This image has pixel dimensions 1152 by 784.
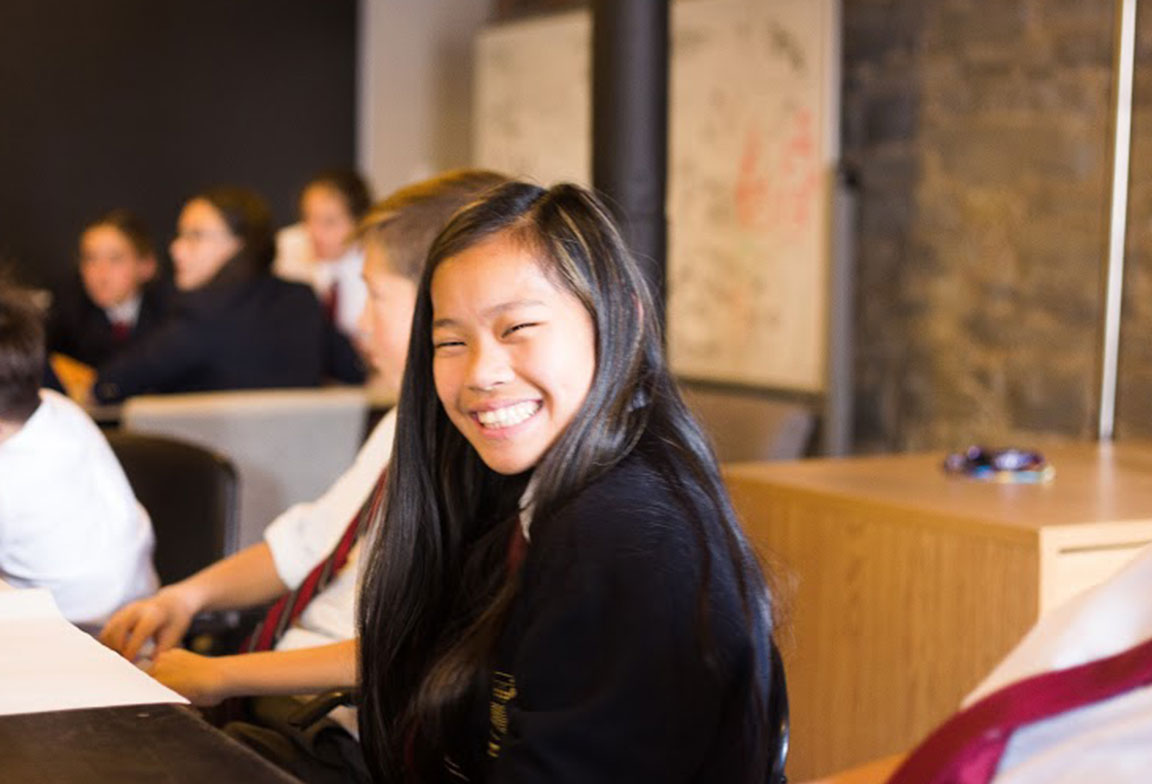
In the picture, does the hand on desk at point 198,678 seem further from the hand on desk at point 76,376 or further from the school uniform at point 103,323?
the school uniform at point 103,323

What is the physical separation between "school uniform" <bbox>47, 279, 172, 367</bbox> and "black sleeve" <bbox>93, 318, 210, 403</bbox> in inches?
38.4

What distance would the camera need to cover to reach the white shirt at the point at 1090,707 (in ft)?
3.25

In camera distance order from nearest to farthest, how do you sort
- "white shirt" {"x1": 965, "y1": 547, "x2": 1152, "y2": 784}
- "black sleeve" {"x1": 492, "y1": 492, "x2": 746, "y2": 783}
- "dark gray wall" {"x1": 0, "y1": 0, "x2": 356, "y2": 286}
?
"white shirt" {"x1": 965, "y1": 547, "x2": 1152, "y2": 784}, "black sleeve" {"x1": 492, "y1": 492, "x2": 746, "y2": 783}, "dark gray wall" {"x1": 0, "y1": 0, "x2": 356, "y2": 286}

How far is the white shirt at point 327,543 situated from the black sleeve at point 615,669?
0.85 metres

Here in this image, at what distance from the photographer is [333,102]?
7.29m

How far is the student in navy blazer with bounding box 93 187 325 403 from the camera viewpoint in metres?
4.49

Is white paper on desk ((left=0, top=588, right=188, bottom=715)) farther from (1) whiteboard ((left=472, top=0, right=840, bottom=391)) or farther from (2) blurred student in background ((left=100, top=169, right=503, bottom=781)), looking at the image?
(1) whiteboard ((left=472, top=0, right=840, bottom=391))

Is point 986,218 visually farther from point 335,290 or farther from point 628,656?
point 628,656

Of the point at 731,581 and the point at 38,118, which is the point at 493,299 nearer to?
the point at 731,581

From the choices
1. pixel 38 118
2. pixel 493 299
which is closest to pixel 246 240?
pixel 38 118

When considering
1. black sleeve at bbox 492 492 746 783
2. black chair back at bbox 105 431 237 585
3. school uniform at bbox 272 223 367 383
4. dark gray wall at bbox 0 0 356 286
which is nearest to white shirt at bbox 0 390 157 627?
black chair back at bbox 105 431 237 585

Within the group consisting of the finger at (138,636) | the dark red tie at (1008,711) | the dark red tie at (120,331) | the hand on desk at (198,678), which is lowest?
the dark red tie at (120,331)

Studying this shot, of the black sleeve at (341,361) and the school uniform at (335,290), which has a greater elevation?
the school uniform at (335,290)

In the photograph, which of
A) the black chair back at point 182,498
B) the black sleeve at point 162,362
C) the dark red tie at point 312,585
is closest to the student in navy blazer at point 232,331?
the black sleeve at point 162,362
